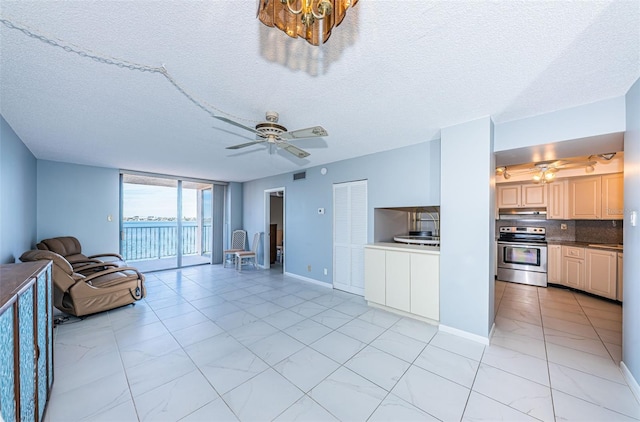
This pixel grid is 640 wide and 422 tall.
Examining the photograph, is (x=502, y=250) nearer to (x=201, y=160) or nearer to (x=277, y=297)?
(x=277, y=297)

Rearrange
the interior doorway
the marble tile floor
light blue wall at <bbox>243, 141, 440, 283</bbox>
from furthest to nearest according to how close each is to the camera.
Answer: the interior doorway
light blue wall at <bbox>243, 141, 440, 283</bbox>
the marble tile floor

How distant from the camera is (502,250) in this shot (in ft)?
16.1

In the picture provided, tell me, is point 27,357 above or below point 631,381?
above

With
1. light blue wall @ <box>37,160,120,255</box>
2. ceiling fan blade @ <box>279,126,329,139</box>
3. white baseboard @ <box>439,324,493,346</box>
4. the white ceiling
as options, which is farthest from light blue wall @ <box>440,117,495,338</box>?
light blue wall @ <box>37,160,120,255</box>

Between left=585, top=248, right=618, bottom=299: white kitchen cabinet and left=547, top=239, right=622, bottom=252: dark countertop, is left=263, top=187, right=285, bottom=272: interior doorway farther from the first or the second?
left=585, top=248, right=618, bottom=299: white kitchen cabinet

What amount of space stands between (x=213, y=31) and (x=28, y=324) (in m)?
1.93

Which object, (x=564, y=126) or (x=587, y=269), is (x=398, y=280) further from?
(x=587, y=269)

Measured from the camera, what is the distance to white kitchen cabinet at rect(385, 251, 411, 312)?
10.3ft

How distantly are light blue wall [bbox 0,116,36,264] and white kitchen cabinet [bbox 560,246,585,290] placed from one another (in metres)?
8.22

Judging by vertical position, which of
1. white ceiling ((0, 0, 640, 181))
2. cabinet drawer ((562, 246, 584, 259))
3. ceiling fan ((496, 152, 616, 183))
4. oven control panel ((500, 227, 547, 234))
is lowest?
cabinet drawer ((562, 246, 584, 259))

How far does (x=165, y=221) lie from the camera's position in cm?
710

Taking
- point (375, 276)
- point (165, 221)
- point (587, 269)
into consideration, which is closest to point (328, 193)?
point (375, 276)

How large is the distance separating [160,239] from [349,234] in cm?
618

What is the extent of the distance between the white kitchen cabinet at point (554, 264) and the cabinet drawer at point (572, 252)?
0.23 feet
